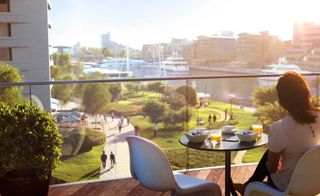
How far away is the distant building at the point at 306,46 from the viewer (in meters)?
34.2

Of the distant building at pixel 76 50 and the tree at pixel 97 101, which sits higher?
the distant building at pixel 76 50

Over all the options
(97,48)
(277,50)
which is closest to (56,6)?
(97,48)

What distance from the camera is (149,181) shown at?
8.46ft

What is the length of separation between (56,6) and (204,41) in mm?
24016

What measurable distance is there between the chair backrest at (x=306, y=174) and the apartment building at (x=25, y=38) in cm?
4634

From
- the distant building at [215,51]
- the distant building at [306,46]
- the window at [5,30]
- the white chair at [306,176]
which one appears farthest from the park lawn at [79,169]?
the window at [5,30]

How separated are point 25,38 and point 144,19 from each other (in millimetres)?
17177

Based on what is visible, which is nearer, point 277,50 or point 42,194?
point 42,194

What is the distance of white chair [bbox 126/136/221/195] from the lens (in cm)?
248

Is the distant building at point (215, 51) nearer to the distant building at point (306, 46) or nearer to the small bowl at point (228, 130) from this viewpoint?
the distant building at point (306, 46)

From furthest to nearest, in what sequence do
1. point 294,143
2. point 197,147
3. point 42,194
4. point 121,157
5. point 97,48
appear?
point 97,48 < point 121,157 < point 42,194 < point 197,147 < point 294,143

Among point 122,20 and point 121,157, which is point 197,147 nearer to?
point 121,157

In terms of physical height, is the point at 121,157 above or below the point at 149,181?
below

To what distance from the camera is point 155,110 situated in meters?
7.56
